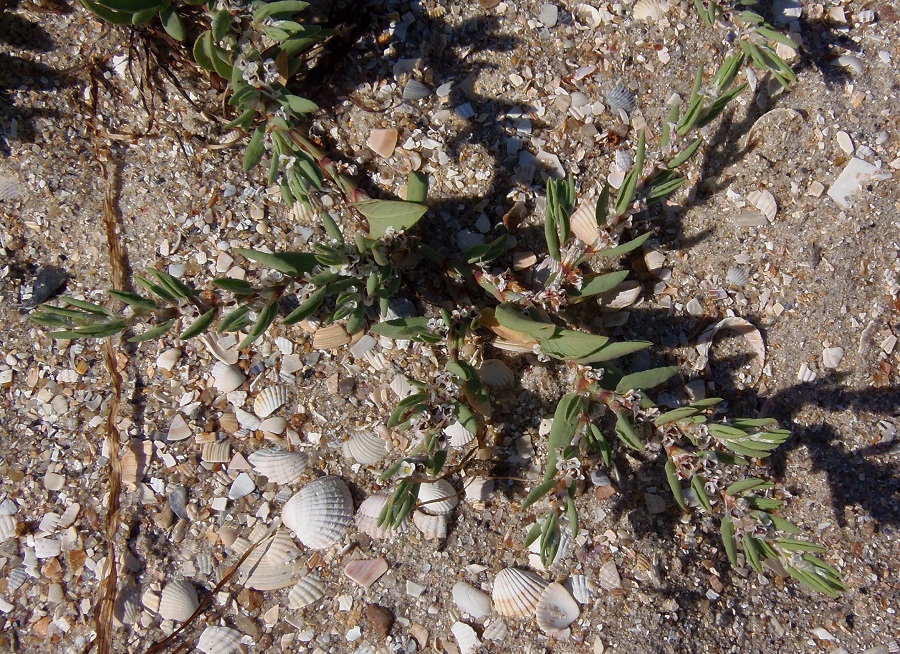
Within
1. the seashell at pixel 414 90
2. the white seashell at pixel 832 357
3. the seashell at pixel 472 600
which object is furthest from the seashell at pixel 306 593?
the white seashell at pixel 832 357

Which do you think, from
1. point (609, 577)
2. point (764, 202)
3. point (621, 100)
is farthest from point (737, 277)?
point (609, 577)

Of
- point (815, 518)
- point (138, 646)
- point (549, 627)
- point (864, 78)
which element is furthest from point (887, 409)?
point (138, 646)

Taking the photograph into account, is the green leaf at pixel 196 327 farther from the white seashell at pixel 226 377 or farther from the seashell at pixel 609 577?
the seashell at pixel 609 577

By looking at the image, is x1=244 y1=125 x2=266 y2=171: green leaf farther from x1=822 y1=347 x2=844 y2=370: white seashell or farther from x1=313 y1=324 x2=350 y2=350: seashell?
x1=822 y1=347 x2=844 y2=370: white seashell

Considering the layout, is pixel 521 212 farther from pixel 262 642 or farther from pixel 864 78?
pixel 262 642

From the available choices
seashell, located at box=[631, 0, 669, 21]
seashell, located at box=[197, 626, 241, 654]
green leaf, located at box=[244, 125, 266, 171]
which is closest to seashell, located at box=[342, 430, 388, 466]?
seashell, located at box=[197, 626, 241, 654]

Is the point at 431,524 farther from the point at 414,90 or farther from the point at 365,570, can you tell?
the point at 414,90
